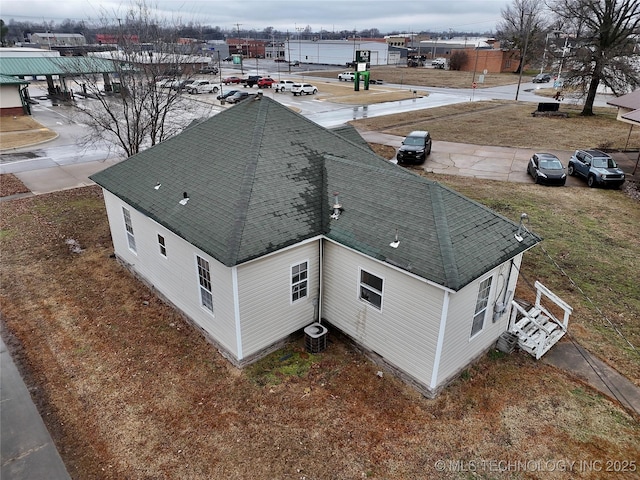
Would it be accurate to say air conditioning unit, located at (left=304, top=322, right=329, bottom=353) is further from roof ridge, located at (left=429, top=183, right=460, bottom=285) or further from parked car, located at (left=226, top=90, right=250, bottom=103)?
parked car, located at (left=226, top=90, right=250, bottom=103)

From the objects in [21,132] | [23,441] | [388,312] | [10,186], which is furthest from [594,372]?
[21,132]

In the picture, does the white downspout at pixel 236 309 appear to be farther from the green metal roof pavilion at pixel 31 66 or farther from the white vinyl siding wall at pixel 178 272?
the green metal roof pavilion at pixel 31 66

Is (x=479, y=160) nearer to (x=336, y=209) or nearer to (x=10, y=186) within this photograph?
(x=336, y=209)

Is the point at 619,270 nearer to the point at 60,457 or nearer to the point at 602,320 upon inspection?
the point at 602,320

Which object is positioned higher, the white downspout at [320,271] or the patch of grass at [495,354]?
the white downspout at [320,271]

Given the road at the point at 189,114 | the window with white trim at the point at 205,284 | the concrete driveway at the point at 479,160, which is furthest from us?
the road at the point at 189,114

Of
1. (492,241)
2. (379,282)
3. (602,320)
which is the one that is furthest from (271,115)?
(602,320)

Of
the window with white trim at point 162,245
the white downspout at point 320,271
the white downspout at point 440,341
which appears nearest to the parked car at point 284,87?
the window with white trim at point 162,245
